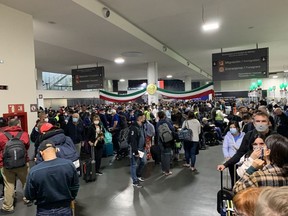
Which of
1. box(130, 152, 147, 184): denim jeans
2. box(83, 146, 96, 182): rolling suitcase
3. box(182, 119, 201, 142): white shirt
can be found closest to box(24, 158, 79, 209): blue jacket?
box(130, 152, 147, 184): denim jeans

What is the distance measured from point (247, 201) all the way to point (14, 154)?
363cm

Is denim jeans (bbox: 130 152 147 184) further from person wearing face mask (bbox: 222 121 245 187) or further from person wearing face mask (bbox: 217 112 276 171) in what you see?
person wearing face mask (bbox: 217 112 276 171)

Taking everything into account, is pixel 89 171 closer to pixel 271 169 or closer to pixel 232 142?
pixel 232 142

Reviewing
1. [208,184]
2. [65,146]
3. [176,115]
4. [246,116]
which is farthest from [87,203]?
[176,115]

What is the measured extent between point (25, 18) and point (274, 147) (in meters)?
5.01

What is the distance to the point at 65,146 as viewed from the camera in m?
3.16

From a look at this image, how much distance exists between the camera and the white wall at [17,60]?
431cm

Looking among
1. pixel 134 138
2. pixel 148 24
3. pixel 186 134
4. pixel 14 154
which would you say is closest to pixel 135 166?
pixel 134 138

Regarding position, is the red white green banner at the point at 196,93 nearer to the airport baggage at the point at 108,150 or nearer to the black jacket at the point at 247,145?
the airport baggage at the point at 108,150

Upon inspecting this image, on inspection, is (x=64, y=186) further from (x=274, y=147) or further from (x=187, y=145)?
(x=187, y=145)

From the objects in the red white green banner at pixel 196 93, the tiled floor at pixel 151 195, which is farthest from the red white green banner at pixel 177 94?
the tiled floor at pixel 151 195

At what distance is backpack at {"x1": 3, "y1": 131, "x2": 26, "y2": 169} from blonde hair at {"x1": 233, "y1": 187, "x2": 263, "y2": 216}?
354cm

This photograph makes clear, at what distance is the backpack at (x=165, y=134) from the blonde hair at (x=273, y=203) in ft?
14.4

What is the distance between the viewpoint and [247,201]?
49.6 inches
